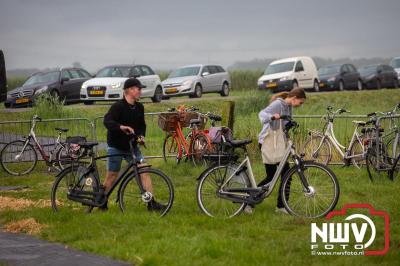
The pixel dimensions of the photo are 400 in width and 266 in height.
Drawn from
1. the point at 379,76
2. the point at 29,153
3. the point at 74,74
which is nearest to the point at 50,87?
the point at 74,74

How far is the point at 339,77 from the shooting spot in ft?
138

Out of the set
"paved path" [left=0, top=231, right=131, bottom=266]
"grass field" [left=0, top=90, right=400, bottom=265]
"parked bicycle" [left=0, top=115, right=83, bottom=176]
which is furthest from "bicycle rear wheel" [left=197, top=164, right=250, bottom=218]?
"parked bicycle" [left=0, top=115, right=83, bottom=176]

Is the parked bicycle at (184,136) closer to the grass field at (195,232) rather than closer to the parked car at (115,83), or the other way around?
the grass field at (195,232)

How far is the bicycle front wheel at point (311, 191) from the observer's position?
978 cm

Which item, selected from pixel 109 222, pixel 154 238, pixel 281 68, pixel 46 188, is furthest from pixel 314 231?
pixel 281 68

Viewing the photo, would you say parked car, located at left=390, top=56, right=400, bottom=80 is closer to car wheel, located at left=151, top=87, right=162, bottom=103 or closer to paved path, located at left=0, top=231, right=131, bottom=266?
car wheel, located at left=151, top=87, right=162, bottom=103

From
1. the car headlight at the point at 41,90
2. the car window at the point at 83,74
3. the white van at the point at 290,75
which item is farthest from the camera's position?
the white van at the point at 290,75

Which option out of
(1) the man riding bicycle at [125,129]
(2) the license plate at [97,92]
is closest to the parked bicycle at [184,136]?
(1) the man riding bicycle at [125,129]

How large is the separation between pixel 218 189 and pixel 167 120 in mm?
6432

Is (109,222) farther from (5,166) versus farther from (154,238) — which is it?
(5,166)

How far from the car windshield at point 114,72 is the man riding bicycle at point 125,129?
19928 millimetres

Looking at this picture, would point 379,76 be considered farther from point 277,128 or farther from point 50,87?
point 277,128

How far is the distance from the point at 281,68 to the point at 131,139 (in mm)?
29012

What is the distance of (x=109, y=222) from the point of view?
992cm
